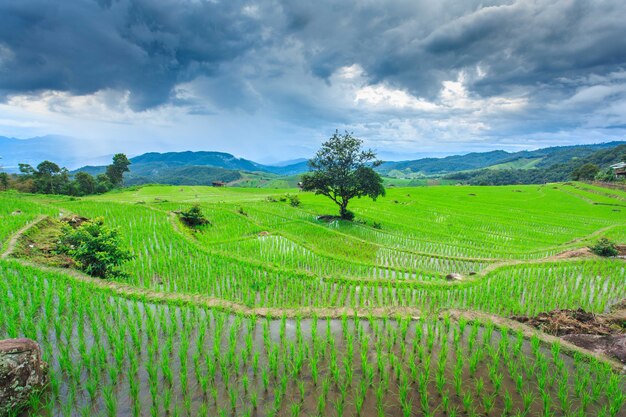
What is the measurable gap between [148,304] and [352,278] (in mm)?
6812

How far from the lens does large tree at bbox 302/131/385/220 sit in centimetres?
2536

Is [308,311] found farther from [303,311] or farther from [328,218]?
[328,218]

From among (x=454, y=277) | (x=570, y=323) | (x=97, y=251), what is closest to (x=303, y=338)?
(x=570, y=323)

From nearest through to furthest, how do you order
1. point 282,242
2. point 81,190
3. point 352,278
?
point 352,278
point 282,242
point 81,190

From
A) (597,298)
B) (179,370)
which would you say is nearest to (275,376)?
(179,370)

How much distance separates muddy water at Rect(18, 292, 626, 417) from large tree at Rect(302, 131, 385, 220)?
1933 cm

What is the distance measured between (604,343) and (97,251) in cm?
1458

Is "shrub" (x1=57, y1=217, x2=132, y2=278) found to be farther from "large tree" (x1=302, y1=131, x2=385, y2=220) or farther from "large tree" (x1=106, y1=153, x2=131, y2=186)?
"large tree" (x1=106, y1=153, x2=131, y2=186)

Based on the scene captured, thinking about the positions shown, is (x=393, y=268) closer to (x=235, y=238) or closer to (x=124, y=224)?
(x=235, y=238)

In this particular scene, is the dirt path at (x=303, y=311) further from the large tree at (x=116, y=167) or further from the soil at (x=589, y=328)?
the large tree at (x=116, y=167)

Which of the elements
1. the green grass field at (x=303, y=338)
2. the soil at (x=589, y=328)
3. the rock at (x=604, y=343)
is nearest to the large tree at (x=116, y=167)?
the green grass field at (x=303, y=338)

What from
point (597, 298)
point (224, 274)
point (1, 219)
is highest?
point (1, 219)

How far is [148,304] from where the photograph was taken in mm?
7586

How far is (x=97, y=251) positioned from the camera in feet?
33.2
